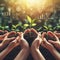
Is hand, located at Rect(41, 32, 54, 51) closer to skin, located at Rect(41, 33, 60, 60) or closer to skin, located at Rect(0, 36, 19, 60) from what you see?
skin, located at Rect(41, 33, 60, 60)

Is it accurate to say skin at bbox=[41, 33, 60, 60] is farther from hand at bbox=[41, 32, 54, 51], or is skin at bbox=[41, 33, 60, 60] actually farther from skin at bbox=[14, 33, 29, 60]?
skin at bbox=[14, 33, 29, 60]

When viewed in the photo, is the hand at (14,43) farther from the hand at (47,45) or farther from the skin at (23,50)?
the hand at (47,45)

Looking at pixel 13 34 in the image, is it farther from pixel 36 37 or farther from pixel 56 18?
pixel 56 18

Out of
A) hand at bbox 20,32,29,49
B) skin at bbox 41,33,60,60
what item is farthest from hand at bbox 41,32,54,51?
hand at bbox 20,32,29,49

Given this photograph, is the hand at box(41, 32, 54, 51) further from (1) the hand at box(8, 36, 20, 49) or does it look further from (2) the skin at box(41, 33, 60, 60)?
(1) the hand at box(8, 36, 20, 49)

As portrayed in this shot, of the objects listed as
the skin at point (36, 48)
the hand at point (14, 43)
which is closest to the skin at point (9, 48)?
the hand at point (14, 43)

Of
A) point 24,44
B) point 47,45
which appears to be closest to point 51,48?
point 47,45

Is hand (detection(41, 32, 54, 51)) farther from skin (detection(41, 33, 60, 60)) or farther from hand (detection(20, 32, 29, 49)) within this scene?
hand (detection(20, 32, 29, 49))

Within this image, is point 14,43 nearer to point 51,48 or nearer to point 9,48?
point 9,48

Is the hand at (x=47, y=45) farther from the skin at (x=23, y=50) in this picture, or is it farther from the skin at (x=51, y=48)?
the skin at (x=23, y=50)

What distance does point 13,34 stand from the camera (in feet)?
4.21

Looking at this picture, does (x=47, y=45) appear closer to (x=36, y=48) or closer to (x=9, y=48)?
(x=36, y=48)

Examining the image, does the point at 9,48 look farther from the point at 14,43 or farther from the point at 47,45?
the point at 47,45

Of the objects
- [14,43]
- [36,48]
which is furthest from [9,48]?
[36,48]
